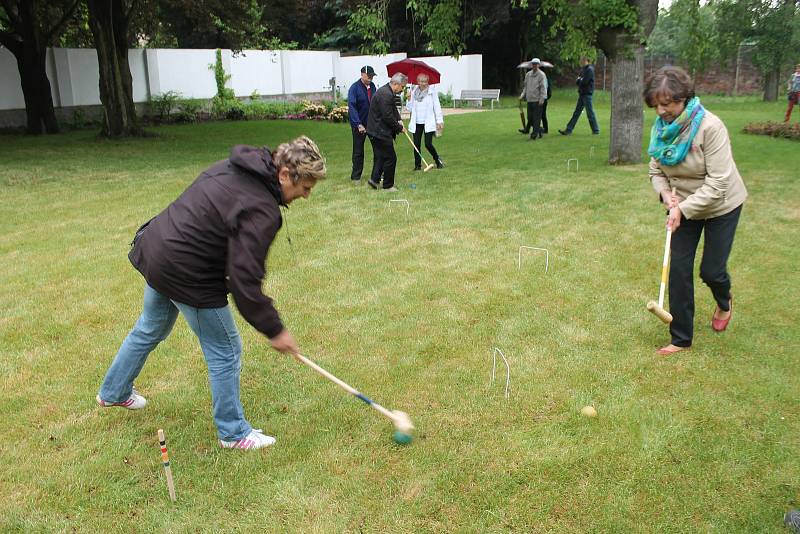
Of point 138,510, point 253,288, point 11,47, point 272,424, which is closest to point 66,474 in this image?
point 138,510

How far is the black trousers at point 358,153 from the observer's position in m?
10.9

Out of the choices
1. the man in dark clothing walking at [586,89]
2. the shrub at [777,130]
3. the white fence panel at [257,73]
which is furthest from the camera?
the white fence panel at [257,73]

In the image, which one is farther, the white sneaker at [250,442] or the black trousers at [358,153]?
the black trousers at [358,153]

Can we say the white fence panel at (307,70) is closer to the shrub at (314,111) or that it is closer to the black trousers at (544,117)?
the shrub at (314,111)

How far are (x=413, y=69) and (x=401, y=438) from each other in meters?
11.6

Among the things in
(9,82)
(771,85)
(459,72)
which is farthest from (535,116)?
(9,82)

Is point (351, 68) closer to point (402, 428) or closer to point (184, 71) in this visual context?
point (184, 71)

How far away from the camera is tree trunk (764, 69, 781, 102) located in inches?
1011

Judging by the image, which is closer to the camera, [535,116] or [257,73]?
[535,116]

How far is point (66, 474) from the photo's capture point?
3.50 m

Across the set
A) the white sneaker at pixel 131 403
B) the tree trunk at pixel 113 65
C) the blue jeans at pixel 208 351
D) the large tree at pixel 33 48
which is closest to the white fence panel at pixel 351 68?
the large tree at pixel 33 48

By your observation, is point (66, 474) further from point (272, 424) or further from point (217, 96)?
point (217, 96)

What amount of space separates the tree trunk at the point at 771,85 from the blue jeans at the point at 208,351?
91.8 ft

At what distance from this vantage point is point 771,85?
25859 millimetres
